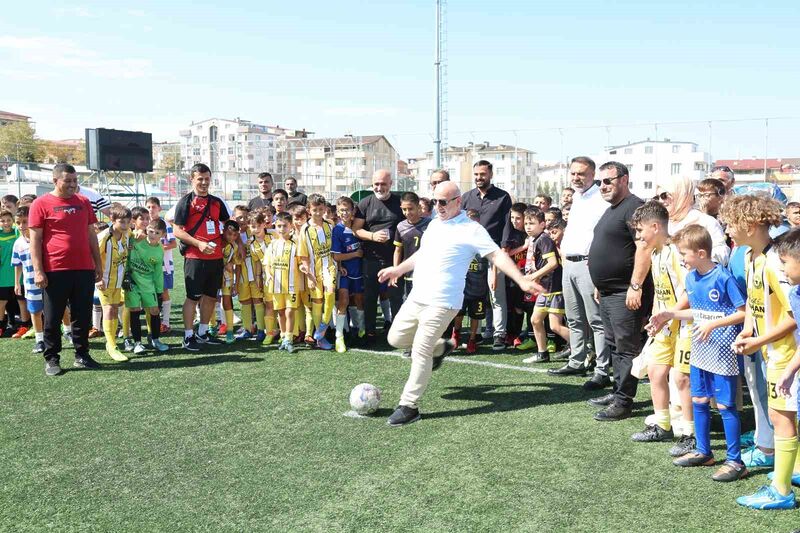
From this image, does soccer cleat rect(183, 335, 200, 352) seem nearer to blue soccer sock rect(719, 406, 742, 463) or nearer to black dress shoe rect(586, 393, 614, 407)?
black dress shoe rect(586, 393, 614, 407)

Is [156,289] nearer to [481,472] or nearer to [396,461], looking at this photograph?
[396,461]

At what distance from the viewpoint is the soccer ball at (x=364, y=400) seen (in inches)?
211

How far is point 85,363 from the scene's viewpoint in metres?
7.04

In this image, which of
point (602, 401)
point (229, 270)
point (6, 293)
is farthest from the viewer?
point (6, 293)

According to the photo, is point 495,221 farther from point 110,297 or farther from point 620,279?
point 110,297

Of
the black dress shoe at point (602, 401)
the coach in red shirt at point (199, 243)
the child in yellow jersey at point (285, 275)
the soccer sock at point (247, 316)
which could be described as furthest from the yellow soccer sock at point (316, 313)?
the black dress shoe at point (602, 401)

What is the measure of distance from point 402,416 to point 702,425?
7.14ft

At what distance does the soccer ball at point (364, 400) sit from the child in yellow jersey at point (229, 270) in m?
3.39

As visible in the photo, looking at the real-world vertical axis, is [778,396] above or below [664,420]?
above

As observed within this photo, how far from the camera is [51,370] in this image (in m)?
6.77

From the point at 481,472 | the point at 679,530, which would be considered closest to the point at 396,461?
the point at 481,472

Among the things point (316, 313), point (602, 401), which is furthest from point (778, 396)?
point (316, 313)

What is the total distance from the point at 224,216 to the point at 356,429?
13.1 ft

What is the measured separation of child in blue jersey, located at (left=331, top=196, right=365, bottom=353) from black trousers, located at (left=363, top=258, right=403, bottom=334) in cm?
11
